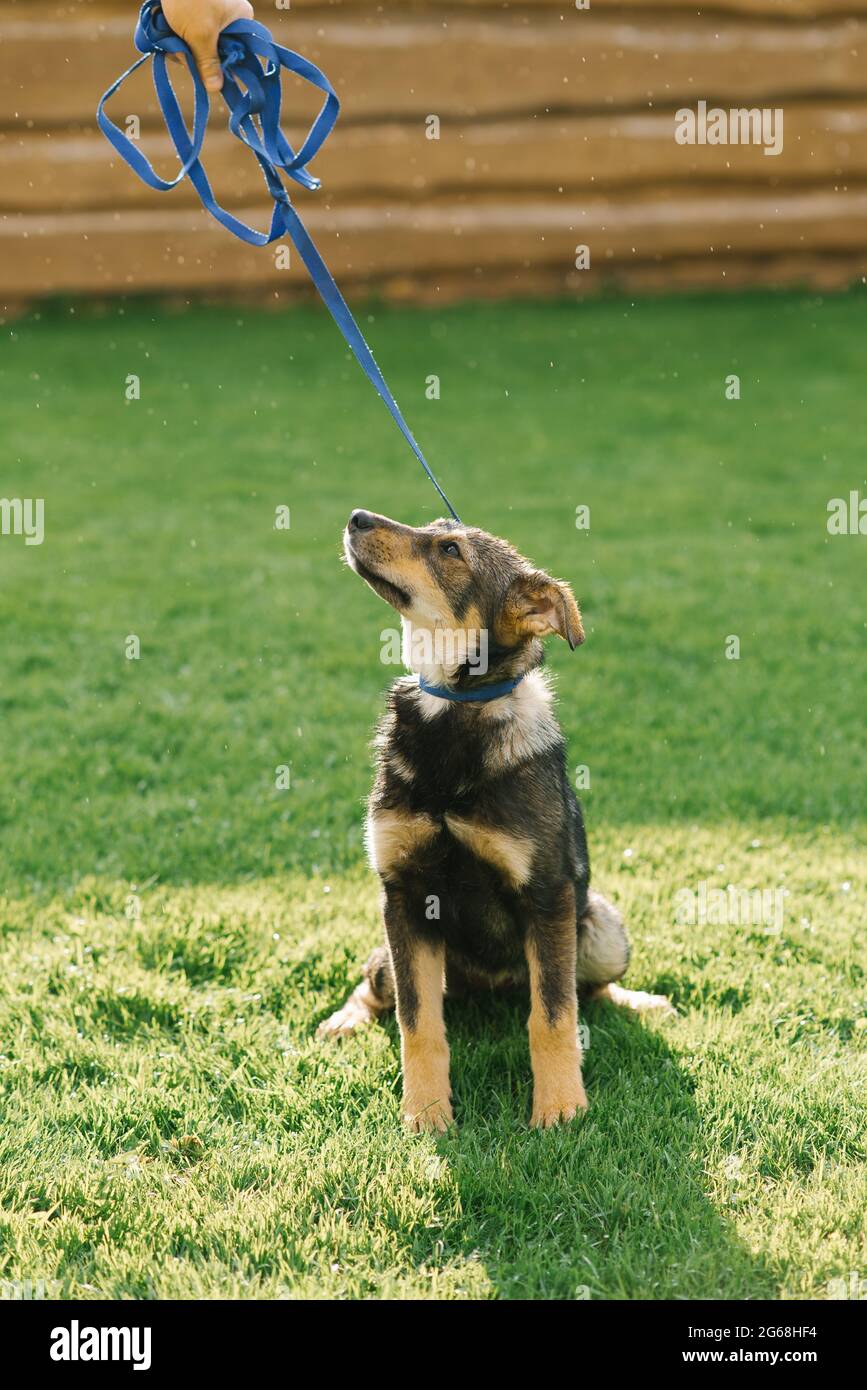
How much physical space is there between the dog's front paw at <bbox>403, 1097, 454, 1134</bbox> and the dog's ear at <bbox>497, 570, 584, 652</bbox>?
4.04 ft

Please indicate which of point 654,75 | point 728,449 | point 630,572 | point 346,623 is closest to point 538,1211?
point 346,623

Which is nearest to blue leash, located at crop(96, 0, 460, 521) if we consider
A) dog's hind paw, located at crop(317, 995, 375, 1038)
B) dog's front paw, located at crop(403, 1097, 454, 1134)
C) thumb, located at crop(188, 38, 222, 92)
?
thumb, located at crop(188, 38, 222, 92)

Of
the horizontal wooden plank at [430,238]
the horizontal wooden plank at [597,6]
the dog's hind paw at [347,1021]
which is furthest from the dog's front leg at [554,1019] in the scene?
the horizontal wooden plank at [597,6]

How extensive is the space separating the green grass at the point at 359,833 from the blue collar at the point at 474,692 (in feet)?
3.32

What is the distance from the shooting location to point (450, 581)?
11.8 ft

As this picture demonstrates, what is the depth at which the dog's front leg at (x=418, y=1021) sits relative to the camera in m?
3.48

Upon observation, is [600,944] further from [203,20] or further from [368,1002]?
[203,20]

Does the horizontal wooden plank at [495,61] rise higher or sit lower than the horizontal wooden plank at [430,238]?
higher

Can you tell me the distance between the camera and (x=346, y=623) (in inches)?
275

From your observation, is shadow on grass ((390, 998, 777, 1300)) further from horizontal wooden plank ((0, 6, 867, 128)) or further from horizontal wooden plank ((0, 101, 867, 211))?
horizontal wooden plank ((0, 6, 867, 128))

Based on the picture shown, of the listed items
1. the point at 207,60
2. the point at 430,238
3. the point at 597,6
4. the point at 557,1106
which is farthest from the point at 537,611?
the point at 597,6

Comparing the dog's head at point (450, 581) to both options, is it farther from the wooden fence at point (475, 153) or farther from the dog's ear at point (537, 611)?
the wooden fence at point (475, 153)
